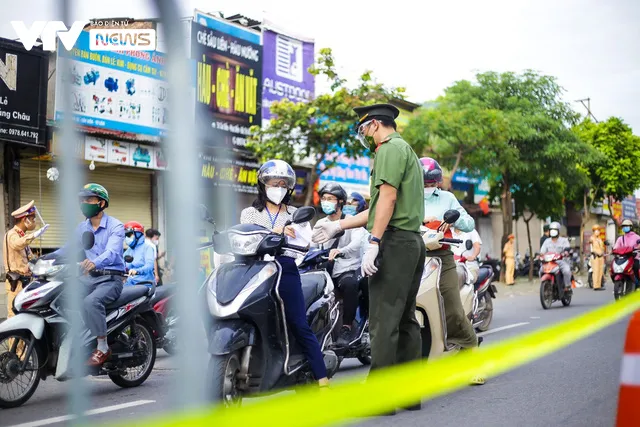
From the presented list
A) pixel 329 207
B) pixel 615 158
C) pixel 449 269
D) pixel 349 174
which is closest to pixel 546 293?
pixel 329 207

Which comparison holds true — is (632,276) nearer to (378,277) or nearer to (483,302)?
(483,302)

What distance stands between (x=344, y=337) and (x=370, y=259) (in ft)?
8.43

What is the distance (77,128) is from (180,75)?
45 centimetres

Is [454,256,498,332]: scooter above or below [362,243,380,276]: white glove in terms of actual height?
below

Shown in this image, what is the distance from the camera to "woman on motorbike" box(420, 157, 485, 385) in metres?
6.54

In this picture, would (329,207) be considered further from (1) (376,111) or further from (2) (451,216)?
(1) (376,111)

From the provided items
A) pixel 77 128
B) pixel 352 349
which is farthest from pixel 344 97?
pixel 77 128

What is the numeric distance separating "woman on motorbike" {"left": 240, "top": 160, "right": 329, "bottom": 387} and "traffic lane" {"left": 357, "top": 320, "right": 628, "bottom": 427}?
585mm

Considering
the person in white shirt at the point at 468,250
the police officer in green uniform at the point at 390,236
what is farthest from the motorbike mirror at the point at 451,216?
the person in white shirt at the point at 468,250

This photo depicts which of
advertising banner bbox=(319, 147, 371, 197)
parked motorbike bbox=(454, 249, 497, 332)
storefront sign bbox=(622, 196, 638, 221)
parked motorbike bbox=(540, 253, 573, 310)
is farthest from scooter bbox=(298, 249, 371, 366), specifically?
storefront sign bbox=(622, 196, 638, 221)

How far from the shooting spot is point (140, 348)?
704cm

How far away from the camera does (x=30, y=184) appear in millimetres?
16125

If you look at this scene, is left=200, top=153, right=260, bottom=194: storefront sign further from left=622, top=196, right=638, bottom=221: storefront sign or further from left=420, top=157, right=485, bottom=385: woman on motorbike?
left=622, top=196, right=638, bottom=221: storefront sign

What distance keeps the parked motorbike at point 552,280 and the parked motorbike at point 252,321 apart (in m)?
10.3
